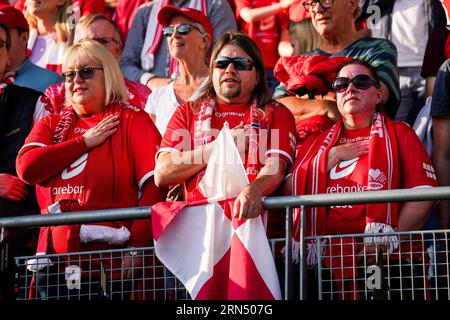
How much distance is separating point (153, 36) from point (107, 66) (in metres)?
2.50

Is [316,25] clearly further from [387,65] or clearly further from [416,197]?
[416,197]

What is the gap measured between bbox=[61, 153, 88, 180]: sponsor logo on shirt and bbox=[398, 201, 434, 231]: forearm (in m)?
2.10

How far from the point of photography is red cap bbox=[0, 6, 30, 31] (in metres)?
10.7

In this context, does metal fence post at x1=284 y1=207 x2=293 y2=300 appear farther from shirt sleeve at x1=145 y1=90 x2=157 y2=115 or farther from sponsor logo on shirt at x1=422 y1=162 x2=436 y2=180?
shirt sleeve at x1=145 y1=90 x2=157 y2=115

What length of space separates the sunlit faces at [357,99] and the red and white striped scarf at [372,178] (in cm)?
12

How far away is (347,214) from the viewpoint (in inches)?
326

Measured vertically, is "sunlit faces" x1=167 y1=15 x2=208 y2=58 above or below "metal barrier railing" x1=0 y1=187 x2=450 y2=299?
above

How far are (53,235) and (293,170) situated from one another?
5.18ft

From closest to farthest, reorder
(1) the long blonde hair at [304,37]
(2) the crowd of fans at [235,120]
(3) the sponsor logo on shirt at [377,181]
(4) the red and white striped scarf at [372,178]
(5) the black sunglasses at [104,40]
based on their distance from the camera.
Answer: (4) the red and white striped scarf at [372,178] → (3) the sponsor logo on shirt at [377,181] → (2) the crowd of fans at [235,120] → (1) the long blonde hair at [304,37] → (5) the black sunglasses at [104,40]

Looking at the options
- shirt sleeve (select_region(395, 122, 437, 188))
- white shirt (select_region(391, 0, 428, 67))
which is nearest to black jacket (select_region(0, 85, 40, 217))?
shirt sleeve (select_region(395, 122, 437, 188))

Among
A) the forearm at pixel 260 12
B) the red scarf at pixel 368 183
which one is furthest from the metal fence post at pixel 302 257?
the forearm at pixel 260 12

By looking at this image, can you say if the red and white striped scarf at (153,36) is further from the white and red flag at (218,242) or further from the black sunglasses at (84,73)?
the white and red flag at (218,242)

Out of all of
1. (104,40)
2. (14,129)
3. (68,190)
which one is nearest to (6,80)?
(14,129)

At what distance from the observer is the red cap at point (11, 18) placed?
1067 centimetres
